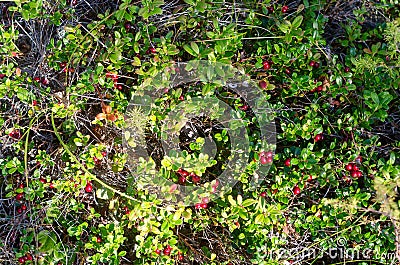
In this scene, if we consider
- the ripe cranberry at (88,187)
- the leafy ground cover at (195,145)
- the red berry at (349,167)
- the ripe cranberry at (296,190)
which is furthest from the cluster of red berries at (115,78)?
the red berry at (349,167)

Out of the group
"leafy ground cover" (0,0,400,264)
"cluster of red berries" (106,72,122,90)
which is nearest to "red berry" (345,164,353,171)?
"leafy ground cover" (0,0,400,264)

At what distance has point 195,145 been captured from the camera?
2.34 metres

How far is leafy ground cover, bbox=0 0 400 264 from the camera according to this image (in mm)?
2314

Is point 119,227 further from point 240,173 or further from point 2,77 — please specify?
point 2,77

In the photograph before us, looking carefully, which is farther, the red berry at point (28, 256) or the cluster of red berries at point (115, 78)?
the cluster of red berries at point (115, 78)

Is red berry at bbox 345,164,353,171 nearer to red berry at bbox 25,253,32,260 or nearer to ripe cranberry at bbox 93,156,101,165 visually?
ripe cranberry at bbox 93,156,101,165

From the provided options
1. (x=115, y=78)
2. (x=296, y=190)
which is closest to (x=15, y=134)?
(x=115, y=78)

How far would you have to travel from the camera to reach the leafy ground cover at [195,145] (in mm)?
2314

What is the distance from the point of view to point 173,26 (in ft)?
8.79

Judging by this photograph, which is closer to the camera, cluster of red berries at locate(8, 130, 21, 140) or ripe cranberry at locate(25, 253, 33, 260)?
ripe cranberry at locate(25, 253, 33, 260)

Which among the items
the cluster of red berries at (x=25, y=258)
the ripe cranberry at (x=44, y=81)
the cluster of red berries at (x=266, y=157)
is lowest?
the cluster of red berries at (x=25, y=258)

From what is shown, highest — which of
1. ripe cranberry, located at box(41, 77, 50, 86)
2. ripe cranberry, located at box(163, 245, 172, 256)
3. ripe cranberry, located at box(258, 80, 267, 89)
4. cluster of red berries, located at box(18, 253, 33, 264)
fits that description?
ripe cranberry, located at box(258, 80, 267, 89)

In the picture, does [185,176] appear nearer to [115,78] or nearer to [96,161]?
[96,161]

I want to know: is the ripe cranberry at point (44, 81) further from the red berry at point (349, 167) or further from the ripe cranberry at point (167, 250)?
the red berry at point (349, 167)
